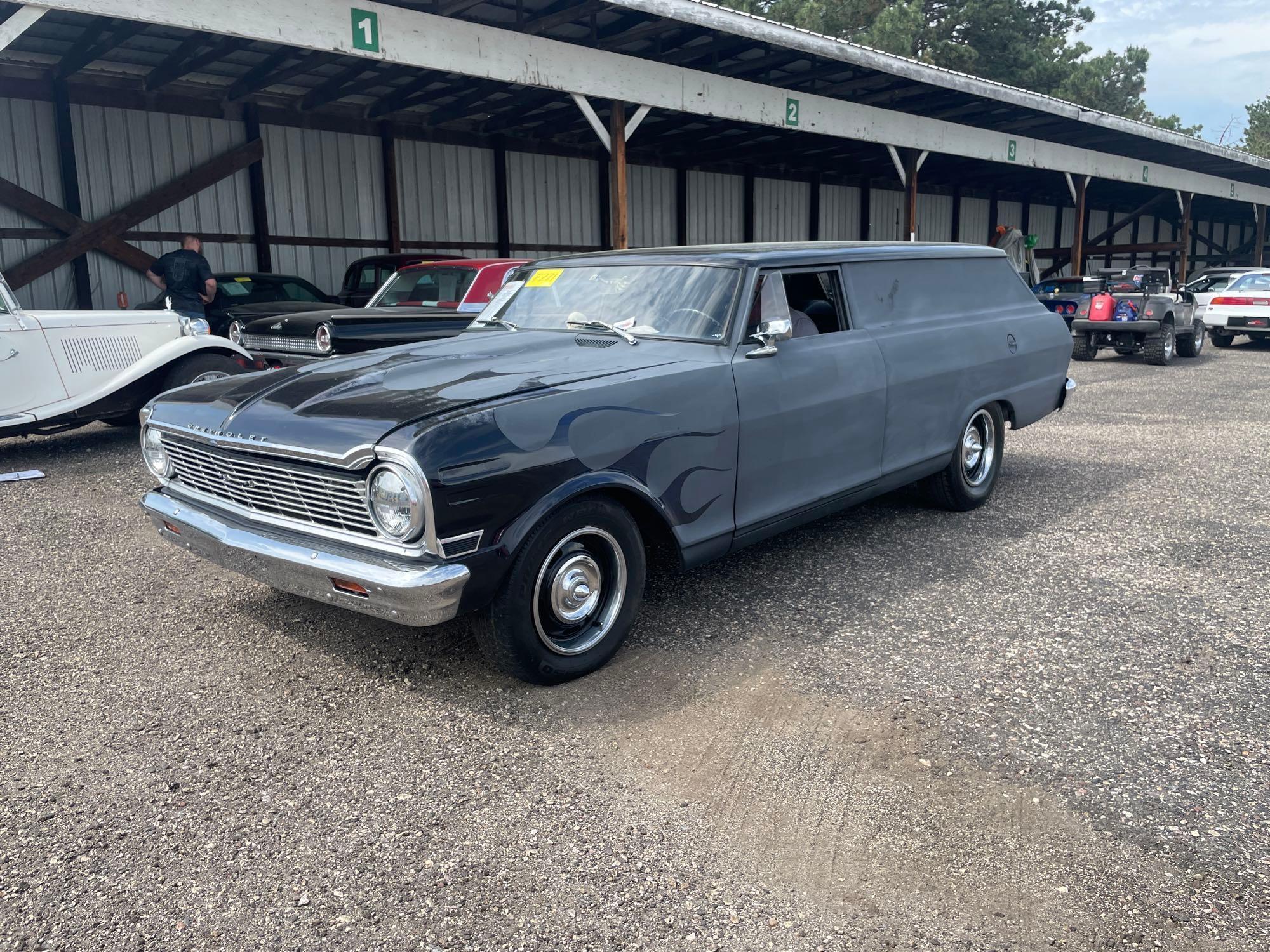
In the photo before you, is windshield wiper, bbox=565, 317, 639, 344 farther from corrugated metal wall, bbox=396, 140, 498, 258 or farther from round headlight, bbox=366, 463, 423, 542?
corrugated metal wall, bbox=396, 140, 498, 258

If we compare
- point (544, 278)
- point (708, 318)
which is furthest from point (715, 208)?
point (708, 318)

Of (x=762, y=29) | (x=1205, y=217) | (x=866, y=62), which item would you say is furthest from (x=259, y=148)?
(x=1205, y=217)

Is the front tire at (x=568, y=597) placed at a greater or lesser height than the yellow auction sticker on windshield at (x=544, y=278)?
lesser

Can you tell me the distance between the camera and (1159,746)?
3.12 meters

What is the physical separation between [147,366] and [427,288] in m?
2.84

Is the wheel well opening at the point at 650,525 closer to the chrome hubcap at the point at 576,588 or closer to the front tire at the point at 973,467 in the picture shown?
the chrome hubcap at the point at 576,588

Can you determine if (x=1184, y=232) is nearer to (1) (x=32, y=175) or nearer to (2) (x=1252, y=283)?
(2) (x=1252, y=283)

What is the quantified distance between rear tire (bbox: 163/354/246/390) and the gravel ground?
134 inches

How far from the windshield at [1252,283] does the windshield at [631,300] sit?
17618 mm

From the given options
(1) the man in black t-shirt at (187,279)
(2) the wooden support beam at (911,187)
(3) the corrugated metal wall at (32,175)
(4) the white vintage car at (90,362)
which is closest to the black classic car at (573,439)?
(4) the white vintage car at (90,362)

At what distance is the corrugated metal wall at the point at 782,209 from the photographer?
25.0 meters

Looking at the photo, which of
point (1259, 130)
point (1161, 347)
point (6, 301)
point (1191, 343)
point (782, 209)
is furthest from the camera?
point (1259, 130)

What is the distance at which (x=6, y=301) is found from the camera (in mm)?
7430

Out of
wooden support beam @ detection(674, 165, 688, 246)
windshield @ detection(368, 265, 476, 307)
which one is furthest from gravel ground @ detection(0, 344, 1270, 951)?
wooden support beam @ detection(674, 165, 688, 246)
